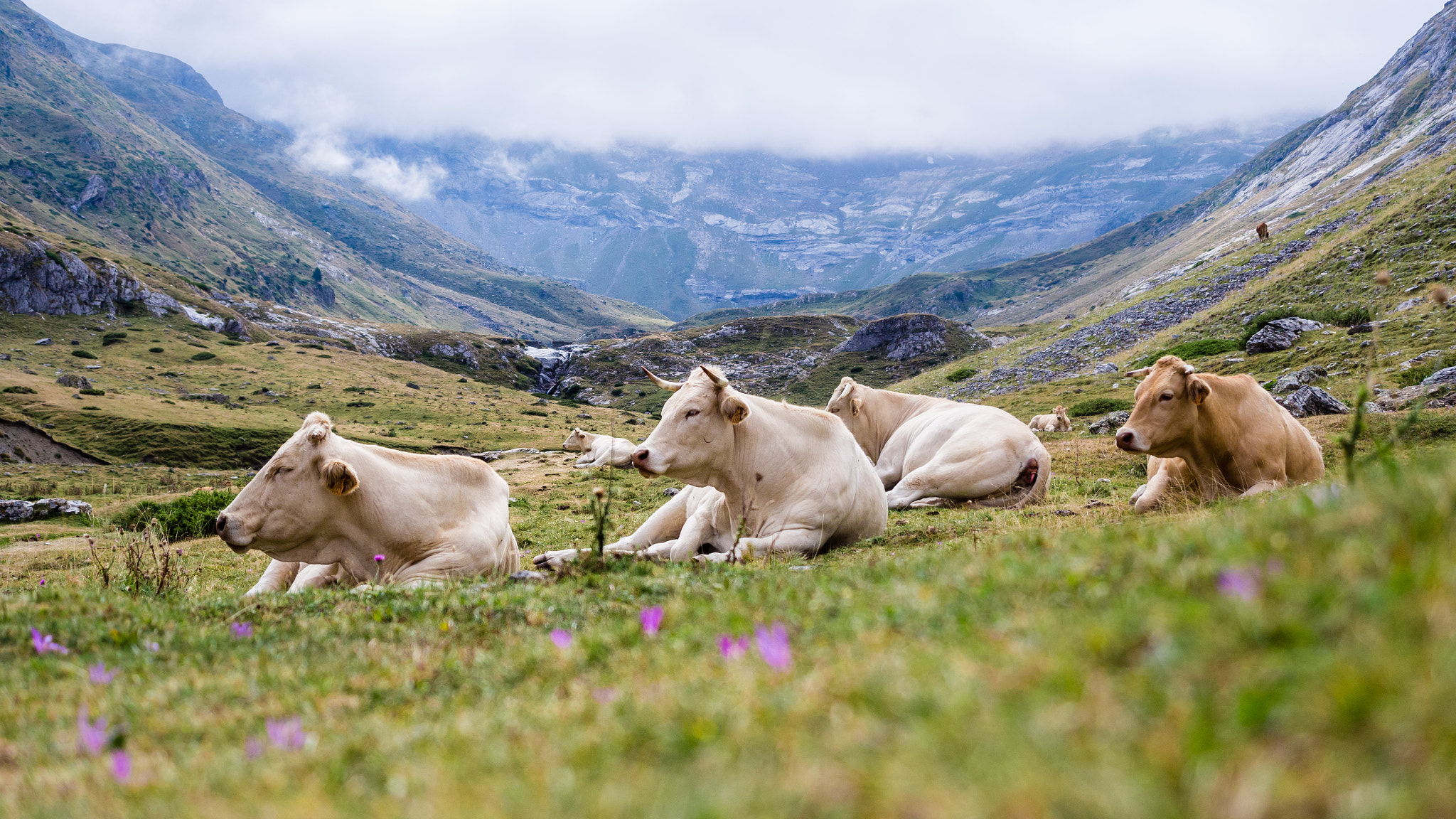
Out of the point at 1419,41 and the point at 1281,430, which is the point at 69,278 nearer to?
the point at 1281,430

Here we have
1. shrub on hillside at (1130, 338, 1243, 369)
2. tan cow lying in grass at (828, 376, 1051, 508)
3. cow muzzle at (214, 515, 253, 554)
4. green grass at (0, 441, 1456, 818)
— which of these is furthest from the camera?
shrub on hillside at (1130, 338, 1243, 369)

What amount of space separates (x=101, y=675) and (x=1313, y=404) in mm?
27781

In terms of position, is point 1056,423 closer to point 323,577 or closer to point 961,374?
point 323,577

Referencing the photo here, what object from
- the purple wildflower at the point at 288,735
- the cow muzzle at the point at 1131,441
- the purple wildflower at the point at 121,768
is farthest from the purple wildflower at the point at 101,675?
the cow muzzle at the point at 1131,441

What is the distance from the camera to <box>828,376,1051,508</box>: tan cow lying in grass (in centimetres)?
1432

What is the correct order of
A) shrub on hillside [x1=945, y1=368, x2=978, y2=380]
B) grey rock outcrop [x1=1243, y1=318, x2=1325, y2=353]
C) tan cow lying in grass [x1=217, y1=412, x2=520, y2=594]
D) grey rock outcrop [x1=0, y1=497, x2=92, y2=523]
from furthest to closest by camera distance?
shrub on hillside [x1=945, y1=368, x2=978, y2=380] < grey rock outcrop [x1=1243, y1=318, x2=1325, y2=353] < grey rock outcrop [x1=0, y1=497, x2=92, y2=523] < tan cow lying in grass [x1=217, y1=412, x2=520, y2=594]

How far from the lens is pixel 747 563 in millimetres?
7871

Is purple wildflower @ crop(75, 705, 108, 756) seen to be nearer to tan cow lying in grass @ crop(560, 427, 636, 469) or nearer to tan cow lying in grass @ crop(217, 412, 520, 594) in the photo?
tan cow lying in grass @ crop(217, 412, 520, 594)

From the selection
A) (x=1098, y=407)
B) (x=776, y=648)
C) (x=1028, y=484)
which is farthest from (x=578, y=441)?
(x=776, y=648)

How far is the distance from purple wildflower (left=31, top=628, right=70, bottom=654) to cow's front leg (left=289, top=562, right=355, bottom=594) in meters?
4.29

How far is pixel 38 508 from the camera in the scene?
2430 cm

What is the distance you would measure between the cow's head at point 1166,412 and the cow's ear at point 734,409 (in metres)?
5.54

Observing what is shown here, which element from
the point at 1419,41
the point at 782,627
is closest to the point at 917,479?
the point at 782,627

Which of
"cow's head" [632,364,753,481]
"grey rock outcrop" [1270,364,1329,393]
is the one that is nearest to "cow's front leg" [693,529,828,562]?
"cow's head" [632,364,753,481]
